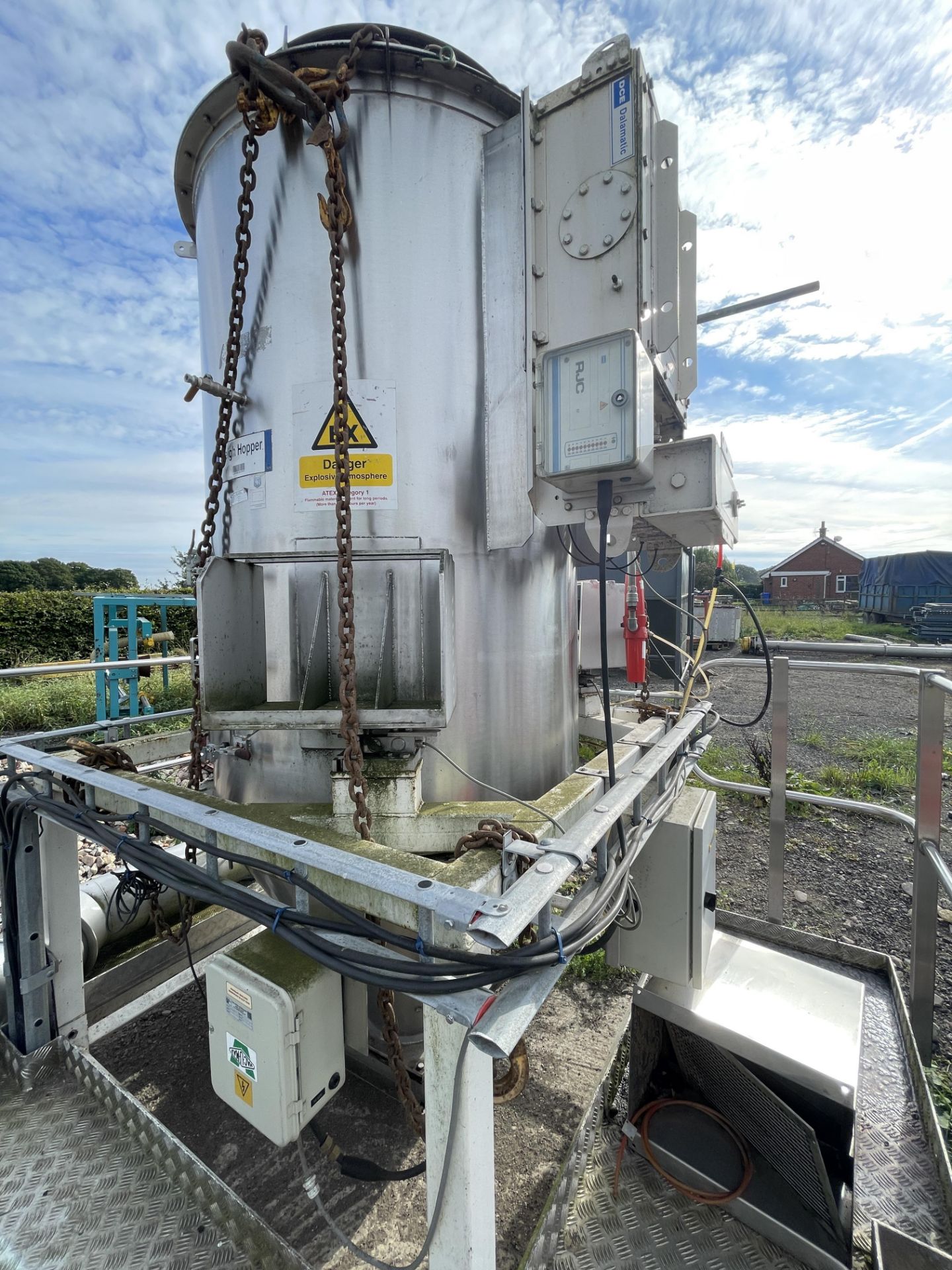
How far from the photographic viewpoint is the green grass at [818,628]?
18469mm

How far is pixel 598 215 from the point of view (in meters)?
1.85

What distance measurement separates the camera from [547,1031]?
93.9 inches

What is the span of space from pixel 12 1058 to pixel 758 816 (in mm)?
4952

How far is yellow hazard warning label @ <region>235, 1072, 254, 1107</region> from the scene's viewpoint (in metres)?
1.36

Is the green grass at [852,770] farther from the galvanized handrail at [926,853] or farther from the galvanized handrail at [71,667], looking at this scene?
the galvanized handrail at [71,667]

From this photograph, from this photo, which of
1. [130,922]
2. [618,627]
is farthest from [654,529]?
[130,922]

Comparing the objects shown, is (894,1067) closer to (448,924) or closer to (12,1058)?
(448,924)

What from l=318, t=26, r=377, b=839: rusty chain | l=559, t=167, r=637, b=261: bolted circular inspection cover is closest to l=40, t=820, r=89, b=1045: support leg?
l=318, t=26, r=377, b=839: rusty chain

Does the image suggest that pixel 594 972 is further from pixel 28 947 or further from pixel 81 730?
pixel 81 730

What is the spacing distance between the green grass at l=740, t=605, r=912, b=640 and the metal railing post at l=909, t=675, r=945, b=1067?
54.2 ft

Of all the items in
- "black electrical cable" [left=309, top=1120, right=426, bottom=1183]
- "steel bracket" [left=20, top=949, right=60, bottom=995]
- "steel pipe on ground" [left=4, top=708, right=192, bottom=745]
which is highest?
"steel pipe on ground" [left=4, top=708, right=192, bottom=745]

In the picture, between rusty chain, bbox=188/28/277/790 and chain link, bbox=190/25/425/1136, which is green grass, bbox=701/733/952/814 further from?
rusty chain, bbox=188/28/277/790

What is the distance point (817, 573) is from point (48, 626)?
149 feet

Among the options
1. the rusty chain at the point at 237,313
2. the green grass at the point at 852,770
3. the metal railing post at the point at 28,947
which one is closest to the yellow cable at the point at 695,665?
the rusty chain at the point at 237,313
